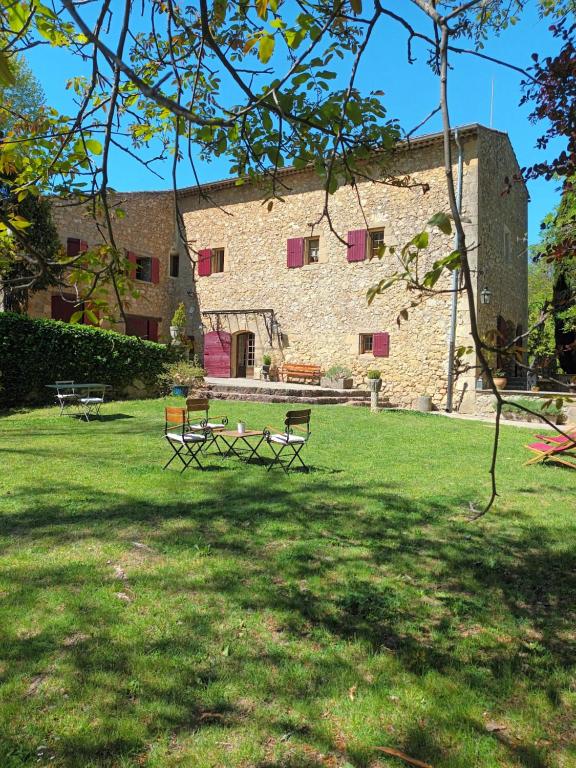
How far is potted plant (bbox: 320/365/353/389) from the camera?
16734mm

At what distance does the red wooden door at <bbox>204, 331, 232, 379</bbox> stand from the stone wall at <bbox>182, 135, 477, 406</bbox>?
0.43 metres

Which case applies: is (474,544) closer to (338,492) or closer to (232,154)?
(338,492)

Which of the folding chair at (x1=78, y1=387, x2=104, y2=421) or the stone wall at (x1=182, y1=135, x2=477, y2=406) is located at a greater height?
the stone wall at (x1=182, y1=135, x2=477, y2=406)

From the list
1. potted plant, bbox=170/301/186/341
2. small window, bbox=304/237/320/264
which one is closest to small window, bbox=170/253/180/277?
potted plant, bbox=170/301/186/341

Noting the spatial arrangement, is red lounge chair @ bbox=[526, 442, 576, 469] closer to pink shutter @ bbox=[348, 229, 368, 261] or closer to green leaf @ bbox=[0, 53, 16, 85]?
green leaf @ bbox=[0, 53, 16, 85]

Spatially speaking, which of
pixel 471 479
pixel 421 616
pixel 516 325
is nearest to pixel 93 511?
pixel 421 616

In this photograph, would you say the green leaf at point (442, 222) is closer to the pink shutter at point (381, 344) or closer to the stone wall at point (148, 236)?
the pink shutter at point (381, 344)

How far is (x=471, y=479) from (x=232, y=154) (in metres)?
4.76

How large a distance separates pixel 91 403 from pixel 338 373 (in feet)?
27.4

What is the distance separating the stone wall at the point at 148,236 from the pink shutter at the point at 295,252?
504 centimetres

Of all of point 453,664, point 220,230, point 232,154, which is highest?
point 220,230

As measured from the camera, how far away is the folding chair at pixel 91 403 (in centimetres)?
1079

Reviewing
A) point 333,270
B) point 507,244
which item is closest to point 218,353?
point 333,270

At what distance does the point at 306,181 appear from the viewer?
17.9m
